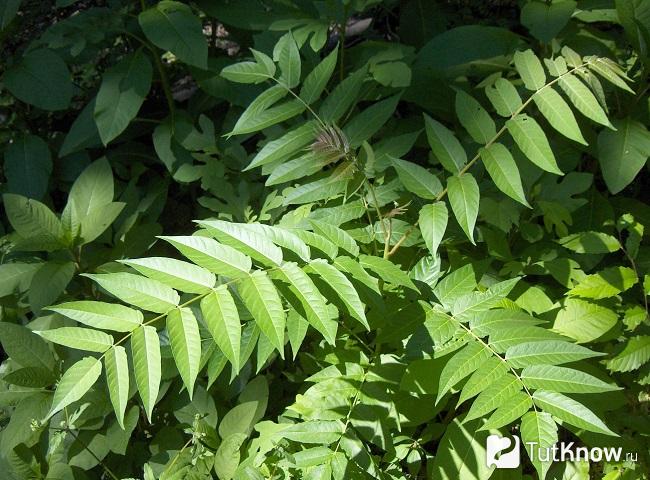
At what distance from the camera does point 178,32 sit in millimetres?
2547

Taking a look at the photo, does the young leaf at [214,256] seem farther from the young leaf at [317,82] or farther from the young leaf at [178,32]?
the young leaf at [178,32]

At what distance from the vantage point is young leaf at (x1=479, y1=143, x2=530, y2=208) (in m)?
1.65

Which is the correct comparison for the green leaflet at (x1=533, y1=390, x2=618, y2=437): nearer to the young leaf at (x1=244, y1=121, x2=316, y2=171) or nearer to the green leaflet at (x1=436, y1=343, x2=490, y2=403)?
the green leaflet at (x1=436, y1=343, x2=490, y2=403)

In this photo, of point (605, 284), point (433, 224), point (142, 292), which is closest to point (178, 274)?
point (142, 292)

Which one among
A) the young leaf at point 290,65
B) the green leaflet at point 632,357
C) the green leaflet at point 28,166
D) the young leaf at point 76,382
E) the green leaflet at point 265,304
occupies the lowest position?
the green leaflet at point 632,357

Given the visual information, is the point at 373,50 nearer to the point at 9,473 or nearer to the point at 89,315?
the point at 89,315

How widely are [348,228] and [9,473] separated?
117 centimetres

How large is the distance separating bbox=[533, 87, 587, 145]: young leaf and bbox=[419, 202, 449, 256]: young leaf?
0.33 meters

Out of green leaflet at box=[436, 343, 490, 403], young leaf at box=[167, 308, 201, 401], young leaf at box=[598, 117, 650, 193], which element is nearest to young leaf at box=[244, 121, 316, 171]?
young leaf at box=[167, 308, 201, 401]

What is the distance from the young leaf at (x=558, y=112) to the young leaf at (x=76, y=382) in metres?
1.16

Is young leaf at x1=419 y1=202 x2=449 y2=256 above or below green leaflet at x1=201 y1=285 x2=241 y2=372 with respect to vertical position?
below

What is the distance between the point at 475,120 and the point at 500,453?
86 centimetres

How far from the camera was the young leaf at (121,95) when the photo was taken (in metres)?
2.60

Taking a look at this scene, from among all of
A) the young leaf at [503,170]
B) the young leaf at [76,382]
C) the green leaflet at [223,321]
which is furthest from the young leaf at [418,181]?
the young leaf at [76,382]
